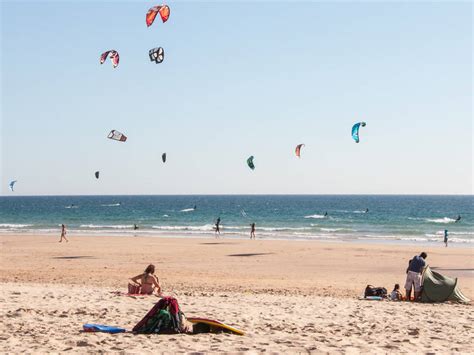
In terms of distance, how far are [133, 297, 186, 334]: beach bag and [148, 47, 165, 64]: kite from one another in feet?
34.9

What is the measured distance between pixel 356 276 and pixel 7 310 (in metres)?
11.3

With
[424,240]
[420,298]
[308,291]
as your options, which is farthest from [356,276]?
[424,240]

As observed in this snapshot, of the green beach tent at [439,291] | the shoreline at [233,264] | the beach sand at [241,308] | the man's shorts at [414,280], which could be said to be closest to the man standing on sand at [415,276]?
the man's shorts at [414,280]

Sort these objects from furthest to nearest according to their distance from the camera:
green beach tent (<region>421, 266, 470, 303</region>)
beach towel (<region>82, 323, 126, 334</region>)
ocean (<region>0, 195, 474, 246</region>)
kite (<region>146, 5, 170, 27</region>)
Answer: ocean (<region>0, 195, 474, 246</region>) → kite (<region>146, 5, 170, 27</region>) → green beach tent (<region>421, 266, 470, 303</region>) → beach towel (<region>82, 323, 126, 334</region>)

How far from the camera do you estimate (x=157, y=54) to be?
57.3 feet

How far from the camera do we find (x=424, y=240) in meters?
35.7

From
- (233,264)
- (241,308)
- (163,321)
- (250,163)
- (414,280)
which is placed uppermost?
(250,163)

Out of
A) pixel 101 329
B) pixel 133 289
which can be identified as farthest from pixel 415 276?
pixel 101 329

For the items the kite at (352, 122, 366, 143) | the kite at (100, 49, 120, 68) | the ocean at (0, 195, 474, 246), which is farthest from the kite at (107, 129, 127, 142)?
the ocean at (0, 195, 474, 246)

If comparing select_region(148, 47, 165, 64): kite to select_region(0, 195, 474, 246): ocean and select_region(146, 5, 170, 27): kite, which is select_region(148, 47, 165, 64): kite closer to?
select_region(146, 5, 170, 27): kite

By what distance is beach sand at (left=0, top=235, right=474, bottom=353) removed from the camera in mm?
7309

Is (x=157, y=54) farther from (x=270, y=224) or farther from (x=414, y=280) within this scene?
(x=270, y=224)

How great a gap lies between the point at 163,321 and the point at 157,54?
1129 cm

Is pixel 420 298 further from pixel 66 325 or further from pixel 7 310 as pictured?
pixel 7 310
